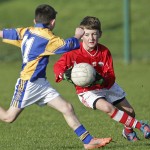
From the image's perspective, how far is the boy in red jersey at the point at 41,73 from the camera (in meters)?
7.82

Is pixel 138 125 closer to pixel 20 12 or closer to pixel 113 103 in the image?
pixel 113 103

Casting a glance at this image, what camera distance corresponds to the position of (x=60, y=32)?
28812 millimetres

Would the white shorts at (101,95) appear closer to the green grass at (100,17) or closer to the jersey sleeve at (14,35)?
the jersey sleeve at (14,35)

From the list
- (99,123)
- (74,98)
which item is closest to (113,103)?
(99,123)

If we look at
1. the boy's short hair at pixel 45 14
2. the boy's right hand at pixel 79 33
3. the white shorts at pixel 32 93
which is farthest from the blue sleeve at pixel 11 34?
the boy's right hand at pixel 79 33

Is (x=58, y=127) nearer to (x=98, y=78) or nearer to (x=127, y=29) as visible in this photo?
(x=98, y=78)

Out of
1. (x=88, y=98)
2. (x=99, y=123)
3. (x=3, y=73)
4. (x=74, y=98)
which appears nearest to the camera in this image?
(x=88, y=98)

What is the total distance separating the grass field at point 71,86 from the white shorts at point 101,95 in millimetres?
533

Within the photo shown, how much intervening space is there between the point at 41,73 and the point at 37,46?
32cm

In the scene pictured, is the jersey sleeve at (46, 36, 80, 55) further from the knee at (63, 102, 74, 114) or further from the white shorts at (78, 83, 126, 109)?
the white shorts at (78, 83, 126, 109)

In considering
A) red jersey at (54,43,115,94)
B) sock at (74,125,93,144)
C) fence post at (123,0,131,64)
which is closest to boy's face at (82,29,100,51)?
red jersey at (54,43,115,94)

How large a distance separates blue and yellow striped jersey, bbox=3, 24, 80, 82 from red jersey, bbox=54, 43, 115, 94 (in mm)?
806

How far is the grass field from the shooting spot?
29.0 ft

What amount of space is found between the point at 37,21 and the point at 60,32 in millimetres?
20902
